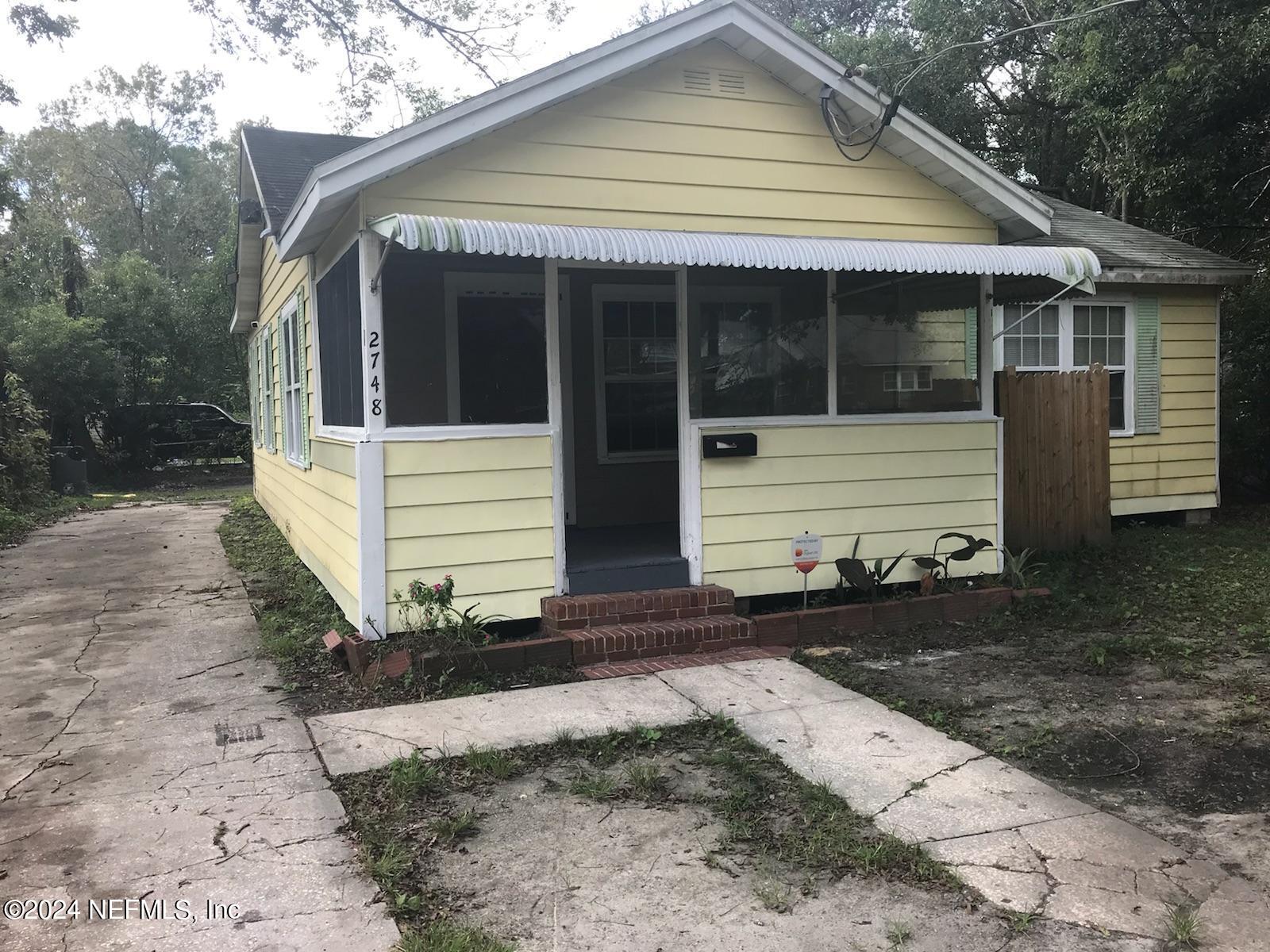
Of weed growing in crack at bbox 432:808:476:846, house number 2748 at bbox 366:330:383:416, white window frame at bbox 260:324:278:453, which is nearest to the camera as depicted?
weed growing in crack at bbox 432:808:476:846

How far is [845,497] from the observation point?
261 inches

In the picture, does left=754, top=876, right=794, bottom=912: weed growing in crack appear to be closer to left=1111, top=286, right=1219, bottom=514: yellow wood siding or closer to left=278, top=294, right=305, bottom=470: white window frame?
left=278, top=294, right=305, bottom=470: white window frame

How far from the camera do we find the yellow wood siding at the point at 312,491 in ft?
19.4

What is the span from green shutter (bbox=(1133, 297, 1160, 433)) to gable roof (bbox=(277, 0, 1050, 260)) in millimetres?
3890

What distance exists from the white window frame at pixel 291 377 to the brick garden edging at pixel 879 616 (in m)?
4.51

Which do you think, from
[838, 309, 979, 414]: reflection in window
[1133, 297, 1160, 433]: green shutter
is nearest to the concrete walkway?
[838, 309, 979, 414]: reflection in window

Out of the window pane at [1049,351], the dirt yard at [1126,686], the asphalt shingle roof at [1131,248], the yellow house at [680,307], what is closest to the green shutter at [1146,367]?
the asphalt shingle roof at [1131,248]

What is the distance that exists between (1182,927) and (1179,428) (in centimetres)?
902

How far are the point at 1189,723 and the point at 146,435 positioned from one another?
21.1m

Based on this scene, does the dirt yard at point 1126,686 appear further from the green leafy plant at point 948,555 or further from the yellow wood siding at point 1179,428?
the yellow wood siding at point 1179,428

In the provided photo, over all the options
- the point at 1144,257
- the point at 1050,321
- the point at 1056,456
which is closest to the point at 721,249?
the point at 1056,456

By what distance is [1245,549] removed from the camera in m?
8.61

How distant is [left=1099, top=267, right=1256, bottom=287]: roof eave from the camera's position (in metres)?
9.52

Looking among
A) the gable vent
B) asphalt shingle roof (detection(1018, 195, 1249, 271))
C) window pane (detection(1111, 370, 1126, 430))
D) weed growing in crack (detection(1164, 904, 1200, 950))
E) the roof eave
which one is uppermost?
the gable vent
